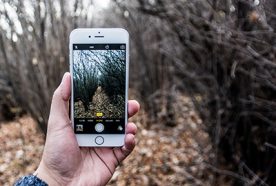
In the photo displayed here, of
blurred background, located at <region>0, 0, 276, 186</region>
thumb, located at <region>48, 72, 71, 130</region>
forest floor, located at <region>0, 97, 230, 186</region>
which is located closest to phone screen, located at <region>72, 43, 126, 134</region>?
thumb, located at <region>48, 72, 71, 130</region>

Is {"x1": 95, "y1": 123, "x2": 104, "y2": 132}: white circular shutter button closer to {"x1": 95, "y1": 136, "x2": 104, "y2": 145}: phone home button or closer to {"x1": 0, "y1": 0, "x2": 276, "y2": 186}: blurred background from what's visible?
{"x1": 95, "y1": 136, "x2": 104, "y2": 145}: phone home button

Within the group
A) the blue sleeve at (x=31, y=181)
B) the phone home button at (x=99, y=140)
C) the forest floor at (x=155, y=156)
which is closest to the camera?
the blue sleeve at (x=31, y=181)

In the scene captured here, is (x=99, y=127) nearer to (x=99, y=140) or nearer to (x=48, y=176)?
(x=99, y=140)

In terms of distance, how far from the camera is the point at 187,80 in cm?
539

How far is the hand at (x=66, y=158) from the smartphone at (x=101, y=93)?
0.34 feet

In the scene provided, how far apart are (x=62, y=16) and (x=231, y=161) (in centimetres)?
228

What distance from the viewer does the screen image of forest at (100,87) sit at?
7.54 ft

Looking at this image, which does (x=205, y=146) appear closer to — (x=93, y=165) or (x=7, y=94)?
(x=93, y=165)

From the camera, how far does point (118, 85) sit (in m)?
2.30

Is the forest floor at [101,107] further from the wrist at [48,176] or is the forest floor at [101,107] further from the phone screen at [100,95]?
the wrist at [48,176]

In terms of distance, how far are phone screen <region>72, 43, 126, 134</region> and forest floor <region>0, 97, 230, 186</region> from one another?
177cm

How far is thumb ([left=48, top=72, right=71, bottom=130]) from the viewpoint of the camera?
6.96 ft

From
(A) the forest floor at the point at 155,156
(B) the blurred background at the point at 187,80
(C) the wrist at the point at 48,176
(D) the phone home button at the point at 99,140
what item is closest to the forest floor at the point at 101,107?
(D) the phone home button at the point at 99,140

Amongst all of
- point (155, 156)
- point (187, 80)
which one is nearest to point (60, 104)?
point (187, 80)
